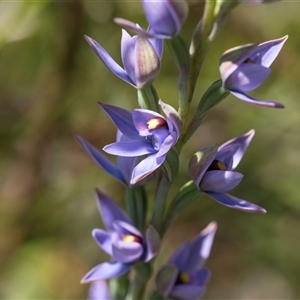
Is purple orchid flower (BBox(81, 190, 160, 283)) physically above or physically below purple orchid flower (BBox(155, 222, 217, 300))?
above

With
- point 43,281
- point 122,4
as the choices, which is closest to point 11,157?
point 43,281

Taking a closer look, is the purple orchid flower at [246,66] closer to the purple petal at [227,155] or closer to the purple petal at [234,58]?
the purple petal at [234,58]

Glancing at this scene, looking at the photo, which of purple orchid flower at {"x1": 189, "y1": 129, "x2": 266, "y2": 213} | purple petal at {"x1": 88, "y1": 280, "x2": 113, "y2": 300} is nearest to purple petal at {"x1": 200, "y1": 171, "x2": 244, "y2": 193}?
purple orchid flower at {"x1": 189, "y1": 129, "x2": 266, "y2": 213}

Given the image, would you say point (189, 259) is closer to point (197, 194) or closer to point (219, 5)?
point (197, 194)

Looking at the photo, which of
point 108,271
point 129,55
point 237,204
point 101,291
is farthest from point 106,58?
point 101,291

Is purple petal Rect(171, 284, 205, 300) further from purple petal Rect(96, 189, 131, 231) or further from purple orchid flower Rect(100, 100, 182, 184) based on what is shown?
purple orchid flower Rect(100, 100, 182, 184)

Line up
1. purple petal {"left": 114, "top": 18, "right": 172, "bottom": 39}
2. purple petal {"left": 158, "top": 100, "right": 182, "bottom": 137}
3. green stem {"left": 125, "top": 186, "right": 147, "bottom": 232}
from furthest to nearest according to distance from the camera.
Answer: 1. green stem {"left": 125, "top": 186, "right": 147, "bottom": 232}
2. purple petal {"left": 158, "top": 100, "right": 182, "bottom": 137}
3. purple petal {"left": 114, "top": 18, "right": 172, "bottom": 39}

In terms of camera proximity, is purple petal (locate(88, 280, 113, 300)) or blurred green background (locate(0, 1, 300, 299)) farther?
blurred green background (locate(0, 1, 300, 299))
